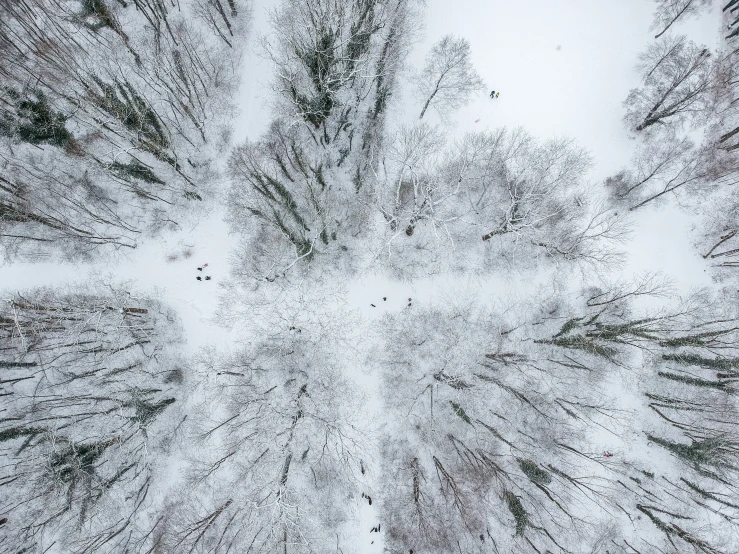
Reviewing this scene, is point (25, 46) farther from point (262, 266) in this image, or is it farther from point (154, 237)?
point (262, 266)

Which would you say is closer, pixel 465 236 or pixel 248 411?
pixel 248 411

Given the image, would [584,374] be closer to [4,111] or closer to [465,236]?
[465,236]

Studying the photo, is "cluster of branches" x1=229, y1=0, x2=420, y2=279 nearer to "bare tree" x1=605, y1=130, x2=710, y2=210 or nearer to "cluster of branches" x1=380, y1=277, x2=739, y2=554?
"cluster of branches" x1=380, y1=277, x2=739, y2=554

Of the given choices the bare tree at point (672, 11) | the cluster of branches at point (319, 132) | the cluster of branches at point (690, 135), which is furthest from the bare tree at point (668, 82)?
the cluster of branches at point (319, 132)

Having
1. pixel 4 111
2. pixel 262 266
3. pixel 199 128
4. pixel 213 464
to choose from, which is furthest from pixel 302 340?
pixel 4 111

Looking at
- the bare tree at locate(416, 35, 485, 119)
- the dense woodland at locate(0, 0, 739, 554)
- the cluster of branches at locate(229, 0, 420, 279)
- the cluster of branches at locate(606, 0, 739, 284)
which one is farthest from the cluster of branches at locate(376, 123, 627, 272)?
the cluster of branches at locate(606, 0, 739, 284)

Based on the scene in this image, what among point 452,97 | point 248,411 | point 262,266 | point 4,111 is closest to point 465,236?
point 452,97

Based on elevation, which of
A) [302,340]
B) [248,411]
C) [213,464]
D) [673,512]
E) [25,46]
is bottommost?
[673,512]

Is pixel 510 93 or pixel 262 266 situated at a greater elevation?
pixel 510 93
